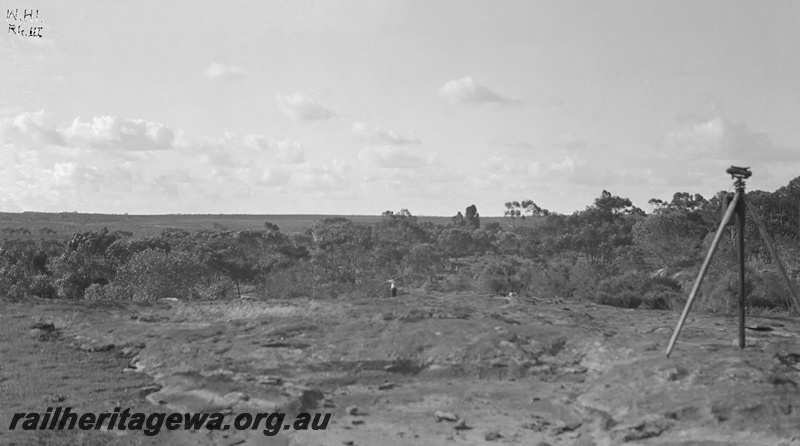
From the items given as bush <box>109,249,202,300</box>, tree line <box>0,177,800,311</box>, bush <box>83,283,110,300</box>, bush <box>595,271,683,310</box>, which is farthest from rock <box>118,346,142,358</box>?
bush <box>595,271,683,310</box>

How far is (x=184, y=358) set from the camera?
14.3 metres

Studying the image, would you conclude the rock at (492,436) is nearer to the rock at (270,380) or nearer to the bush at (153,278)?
the rock at (270,380)

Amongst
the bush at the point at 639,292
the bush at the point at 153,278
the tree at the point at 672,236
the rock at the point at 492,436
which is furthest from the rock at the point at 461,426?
the tree at the point at 672,236

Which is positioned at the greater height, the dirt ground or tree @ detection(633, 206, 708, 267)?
tree @ detection(633, 206, 708, 267)

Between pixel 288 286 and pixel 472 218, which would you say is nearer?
pixel 288 286

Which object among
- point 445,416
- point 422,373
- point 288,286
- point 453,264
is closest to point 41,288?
point 288,286

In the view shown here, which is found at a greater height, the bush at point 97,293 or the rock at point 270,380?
the rock at point 270,380

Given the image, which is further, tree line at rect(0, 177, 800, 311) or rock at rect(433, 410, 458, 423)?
tree line at rect(0, 177, 800, 311)

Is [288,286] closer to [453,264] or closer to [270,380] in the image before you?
[270,380]

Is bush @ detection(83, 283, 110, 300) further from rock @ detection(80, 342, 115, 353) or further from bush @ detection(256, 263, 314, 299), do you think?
rock @ detection(80, 342, 115, 353)

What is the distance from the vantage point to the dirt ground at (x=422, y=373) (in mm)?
9984

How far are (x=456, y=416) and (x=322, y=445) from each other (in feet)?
7.82

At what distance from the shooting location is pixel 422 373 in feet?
43.7

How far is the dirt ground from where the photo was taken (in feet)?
32.8
